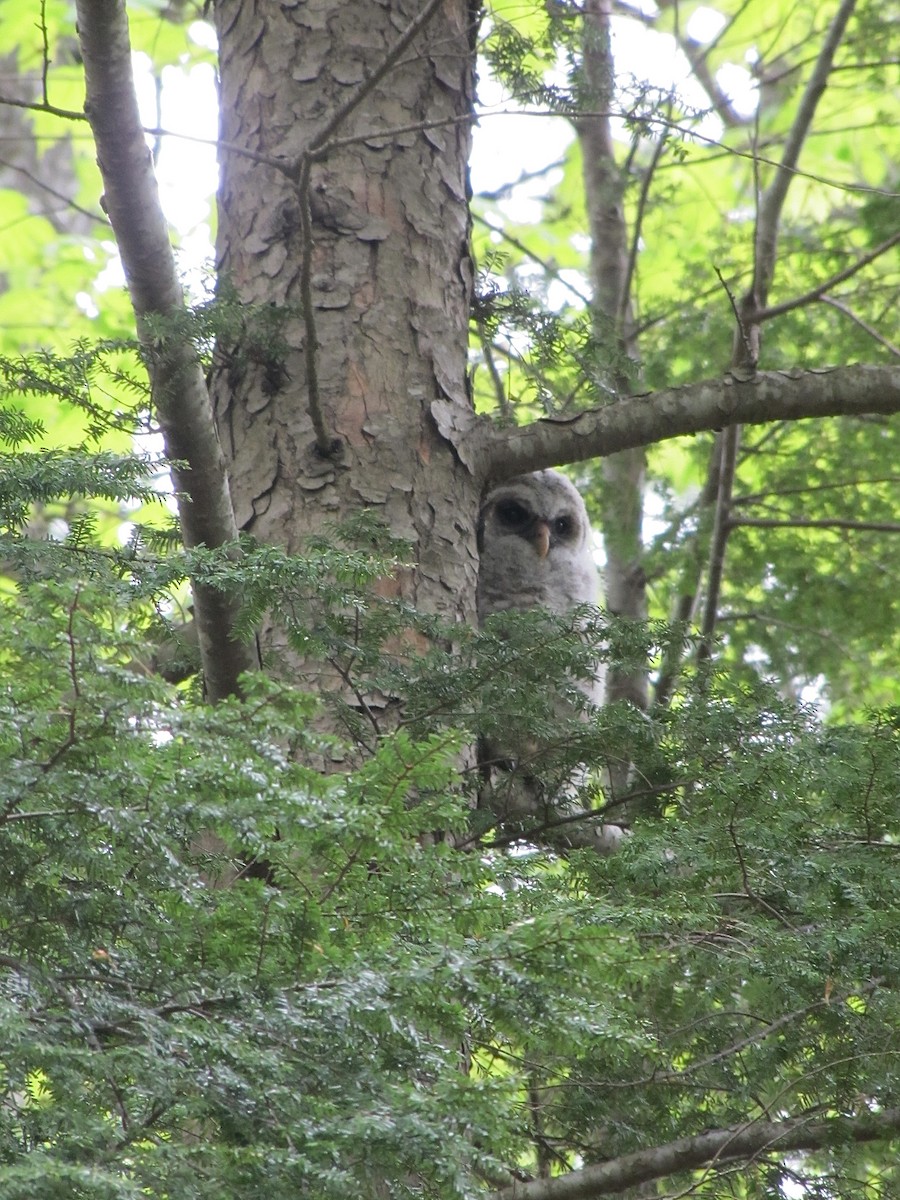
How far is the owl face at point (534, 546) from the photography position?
4.99m

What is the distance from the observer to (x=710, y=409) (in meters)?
3.09

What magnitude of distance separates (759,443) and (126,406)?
2.99 m

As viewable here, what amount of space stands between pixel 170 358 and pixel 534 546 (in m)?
2.67

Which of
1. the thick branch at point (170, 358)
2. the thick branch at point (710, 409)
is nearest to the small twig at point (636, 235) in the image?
the thick branch at point (710, 409)

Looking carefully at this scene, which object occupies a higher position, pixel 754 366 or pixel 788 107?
pixel 788 107

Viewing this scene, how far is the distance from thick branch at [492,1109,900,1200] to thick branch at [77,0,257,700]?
1.05 meters

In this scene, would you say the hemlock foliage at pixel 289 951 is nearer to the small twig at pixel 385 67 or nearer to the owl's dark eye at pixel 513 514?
the small twig at pixel 385 67

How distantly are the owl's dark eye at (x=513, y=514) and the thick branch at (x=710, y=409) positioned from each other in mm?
1840

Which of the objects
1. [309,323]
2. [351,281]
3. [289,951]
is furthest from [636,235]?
[289,951]

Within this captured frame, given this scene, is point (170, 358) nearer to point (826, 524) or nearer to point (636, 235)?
point (826, 524)

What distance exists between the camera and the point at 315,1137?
4.69 ft

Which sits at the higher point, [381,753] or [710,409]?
[710,409]

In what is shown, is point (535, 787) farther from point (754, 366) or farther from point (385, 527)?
point (754, 366)

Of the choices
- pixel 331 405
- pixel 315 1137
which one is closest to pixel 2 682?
pixel 315 1137
